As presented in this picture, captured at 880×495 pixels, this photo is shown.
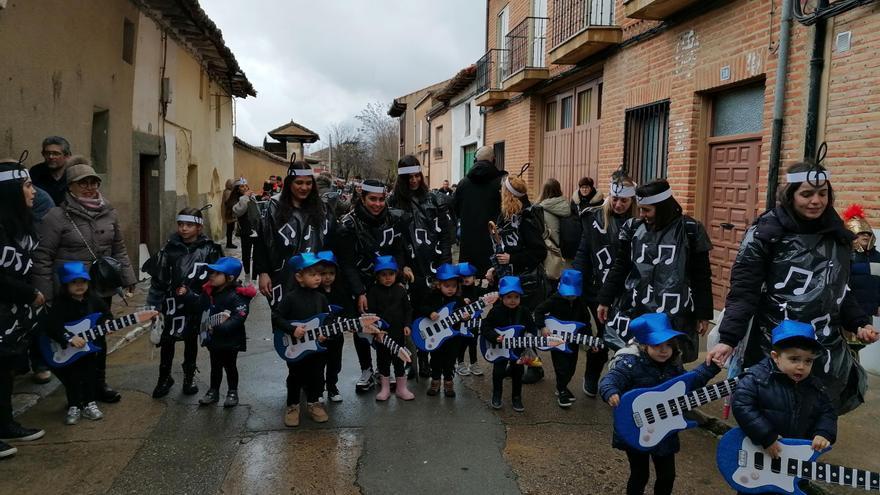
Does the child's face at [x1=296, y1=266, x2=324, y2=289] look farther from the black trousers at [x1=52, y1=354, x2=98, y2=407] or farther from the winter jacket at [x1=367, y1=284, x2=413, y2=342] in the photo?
the black trousers at [x1=52, y1=354, x2=98, y2=407]

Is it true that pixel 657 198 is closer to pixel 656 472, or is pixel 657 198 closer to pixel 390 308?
pixel 656 472

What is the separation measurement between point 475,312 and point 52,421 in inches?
125

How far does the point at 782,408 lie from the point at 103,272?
4.65 metres

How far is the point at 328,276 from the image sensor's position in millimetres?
4891

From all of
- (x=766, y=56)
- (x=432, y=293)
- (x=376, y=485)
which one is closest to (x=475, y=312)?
(x=432, y=293)

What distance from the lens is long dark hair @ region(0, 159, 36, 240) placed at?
402 cm

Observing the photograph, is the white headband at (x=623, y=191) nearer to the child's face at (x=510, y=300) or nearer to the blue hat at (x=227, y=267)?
the child's face at (x=510, y=300)

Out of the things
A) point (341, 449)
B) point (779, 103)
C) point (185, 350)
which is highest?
point (779, 103)

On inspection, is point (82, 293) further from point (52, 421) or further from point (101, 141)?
point (101, 141)

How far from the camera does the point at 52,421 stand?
4594 mm

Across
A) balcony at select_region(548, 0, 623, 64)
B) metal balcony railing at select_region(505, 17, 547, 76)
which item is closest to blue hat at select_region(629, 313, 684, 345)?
balcony at select_region(548, 0, 623, 64)

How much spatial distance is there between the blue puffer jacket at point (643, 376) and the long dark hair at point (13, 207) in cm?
365

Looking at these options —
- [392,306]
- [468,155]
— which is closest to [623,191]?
[392,306]

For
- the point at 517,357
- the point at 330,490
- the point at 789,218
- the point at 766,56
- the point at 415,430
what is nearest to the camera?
the point at 789,218
